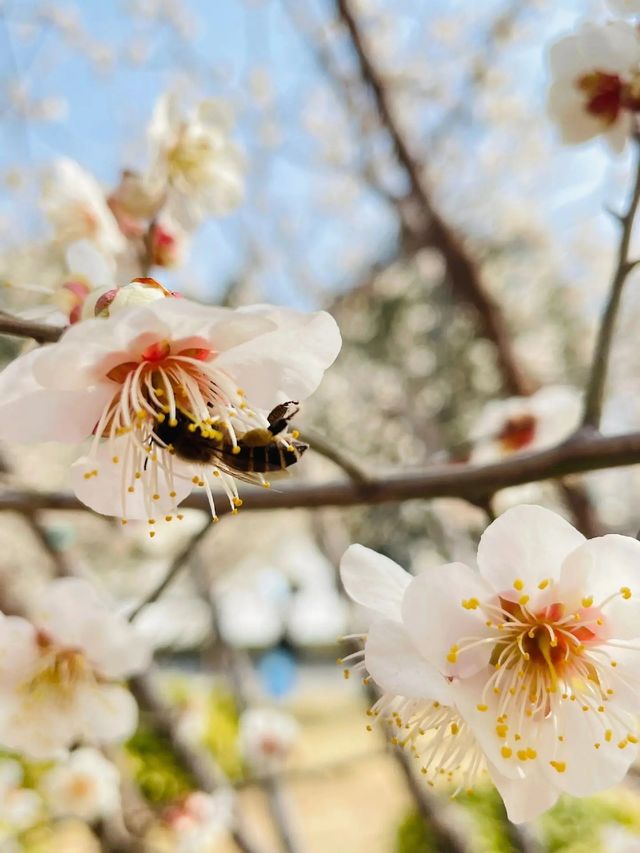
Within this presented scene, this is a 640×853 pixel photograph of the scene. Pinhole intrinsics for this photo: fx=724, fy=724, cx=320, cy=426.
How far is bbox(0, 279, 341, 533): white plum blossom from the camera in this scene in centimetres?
44

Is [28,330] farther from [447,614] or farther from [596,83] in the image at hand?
[596,83]

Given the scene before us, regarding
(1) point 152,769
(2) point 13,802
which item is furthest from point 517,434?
(1) point 152,769

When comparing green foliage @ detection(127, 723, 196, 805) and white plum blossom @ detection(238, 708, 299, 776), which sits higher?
white plum blossom @ detection(238, 708, 299, 776)

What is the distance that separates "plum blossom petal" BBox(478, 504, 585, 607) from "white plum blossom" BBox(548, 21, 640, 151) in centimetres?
60

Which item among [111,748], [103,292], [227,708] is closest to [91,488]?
[103,292]

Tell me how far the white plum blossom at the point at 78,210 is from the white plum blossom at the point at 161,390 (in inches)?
21.6

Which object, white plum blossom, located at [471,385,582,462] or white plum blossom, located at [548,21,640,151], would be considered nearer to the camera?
white plum blossom, located at [548,21,640,151]

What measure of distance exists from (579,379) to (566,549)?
6.11 metres

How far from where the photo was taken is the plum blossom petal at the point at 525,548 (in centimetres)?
52

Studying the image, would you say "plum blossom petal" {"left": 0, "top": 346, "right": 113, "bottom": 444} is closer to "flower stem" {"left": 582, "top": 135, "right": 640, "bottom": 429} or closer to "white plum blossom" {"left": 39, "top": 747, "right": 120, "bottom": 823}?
"flower stem" {"left": 582, "top": 135, "right": 640, "bottom": 429}

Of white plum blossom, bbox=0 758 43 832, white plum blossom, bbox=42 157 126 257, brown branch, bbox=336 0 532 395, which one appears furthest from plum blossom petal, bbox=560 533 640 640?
brown branch, bbox=336 0 532 395

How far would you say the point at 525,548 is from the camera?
1.75ft

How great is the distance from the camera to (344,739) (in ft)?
24.3

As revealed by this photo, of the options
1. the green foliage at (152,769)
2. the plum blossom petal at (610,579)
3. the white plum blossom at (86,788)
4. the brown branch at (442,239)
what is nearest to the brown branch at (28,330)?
the plum blossom petal at (610,579)
